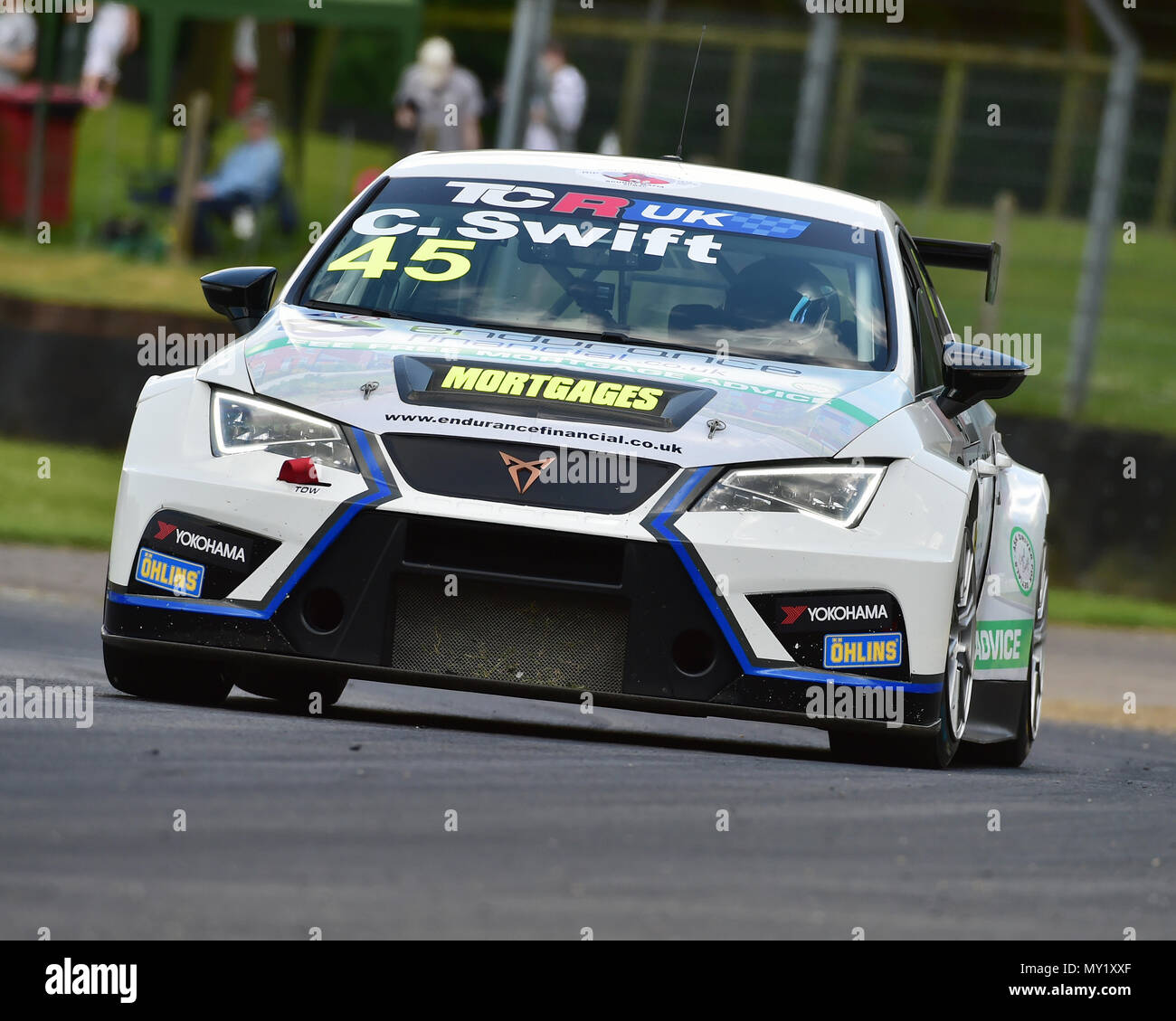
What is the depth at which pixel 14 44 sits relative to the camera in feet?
76.2

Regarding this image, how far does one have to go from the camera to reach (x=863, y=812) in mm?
6035

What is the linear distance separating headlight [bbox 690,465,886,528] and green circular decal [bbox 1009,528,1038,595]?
1.50 metres

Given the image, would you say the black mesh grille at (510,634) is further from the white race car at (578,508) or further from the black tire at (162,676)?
the black tire at (162,676)

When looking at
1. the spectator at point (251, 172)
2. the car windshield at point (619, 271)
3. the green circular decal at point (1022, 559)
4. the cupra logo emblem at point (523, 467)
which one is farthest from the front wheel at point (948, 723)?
the spectator at point (251, 172)

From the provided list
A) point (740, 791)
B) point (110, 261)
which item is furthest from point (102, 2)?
point (740, 791)

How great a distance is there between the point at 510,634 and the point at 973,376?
5.63 feet

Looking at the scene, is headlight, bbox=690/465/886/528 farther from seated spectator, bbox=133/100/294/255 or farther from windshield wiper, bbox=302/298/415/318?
seated spectator, bbox=133/100/294/255

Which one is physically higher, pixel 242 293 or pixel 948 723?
pixel 242 293

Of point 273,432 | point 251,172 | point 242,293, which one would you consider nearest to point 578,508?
point 273,432

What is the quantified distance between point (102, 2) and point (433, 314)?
1690cm

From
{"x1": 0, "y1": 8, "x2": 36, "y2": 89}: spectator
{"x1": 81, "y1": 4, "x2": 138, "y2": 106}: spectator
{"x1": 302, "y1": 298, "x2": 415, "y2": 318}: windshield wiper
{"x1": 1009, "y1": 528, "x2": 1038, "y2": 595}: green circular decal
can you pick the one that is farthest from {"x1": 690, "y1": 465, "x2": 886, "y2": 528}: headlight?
{"x1": 0, "y1": 8, "x2": 36, "y2": 89}: spectator

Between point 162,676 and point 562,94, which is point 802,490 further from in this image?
point 562,94

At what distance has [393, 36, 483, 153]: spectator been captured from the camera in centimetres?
2097

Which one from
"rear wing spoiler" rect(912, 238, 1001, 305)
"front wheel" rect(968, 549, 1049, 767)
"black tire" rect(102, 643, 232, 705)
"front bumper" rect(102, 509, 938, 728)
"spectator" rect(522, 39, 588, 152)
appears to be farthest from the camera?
"spectator" rect(522, 39, 588, 152)
